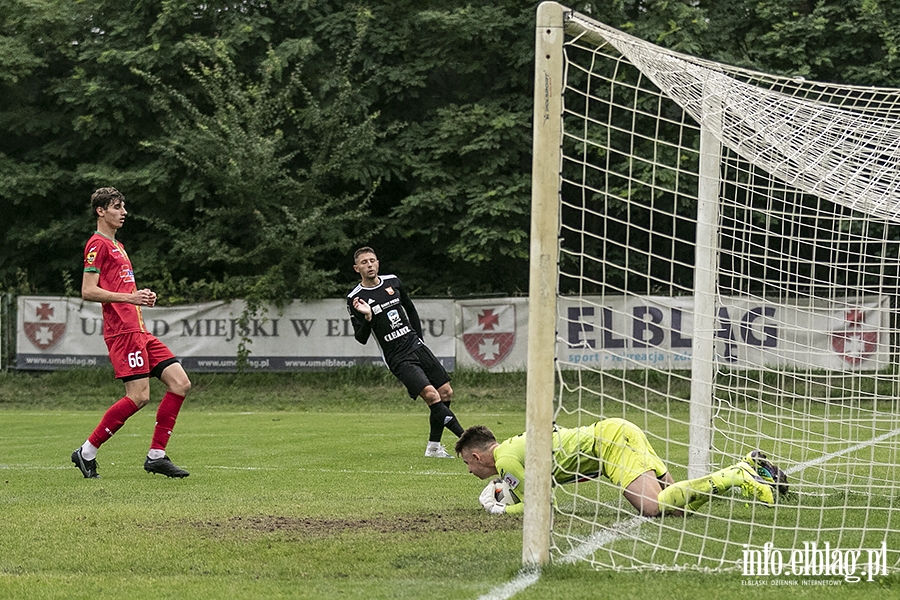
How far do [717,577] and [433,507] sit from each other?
256 cm

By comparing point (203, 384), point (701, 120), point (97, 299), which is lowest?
point (203, 384)

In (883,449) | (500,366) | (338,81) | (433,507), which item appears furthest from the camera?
(338,81)

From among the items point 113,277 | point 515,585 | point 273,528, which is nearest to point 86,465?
point 113,277

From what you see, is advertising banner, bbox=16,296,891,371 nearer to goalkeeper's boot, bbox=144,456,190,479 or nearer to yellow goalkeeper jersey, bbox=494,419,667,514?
goalkeeper's boot, bbox=144,456,190,479

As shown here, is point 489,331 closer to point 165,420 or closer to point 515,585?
point 165,420

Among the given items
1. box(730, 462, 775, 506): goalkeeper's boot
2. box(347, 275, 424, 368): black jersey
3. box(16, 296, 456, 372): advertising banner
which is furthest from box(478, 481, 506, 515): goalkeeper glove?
box(16, 296, 456, 372): advertising banner

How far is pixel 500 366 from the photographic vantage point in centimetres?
1916

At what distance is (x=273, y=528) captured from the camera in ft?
20.8

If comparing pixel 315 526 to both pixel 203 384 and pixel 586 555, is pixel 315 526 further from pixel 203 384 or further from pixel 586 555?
pixel 203 384

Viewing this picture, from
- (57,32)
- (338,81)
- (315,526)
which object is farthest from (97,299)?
(57,32)

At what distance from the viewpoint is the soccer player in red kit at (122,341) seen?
854 cm

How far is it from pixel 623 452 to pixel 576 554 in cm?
108

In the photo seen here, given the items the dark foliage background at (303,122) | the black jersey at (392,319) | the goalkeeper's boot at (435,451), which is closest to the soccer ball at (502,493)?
the goalkeeper's boot at (435,451)

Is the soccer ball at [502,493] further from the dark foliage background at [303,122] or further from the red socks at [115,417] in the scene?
the dark foliage background at [303,122]
